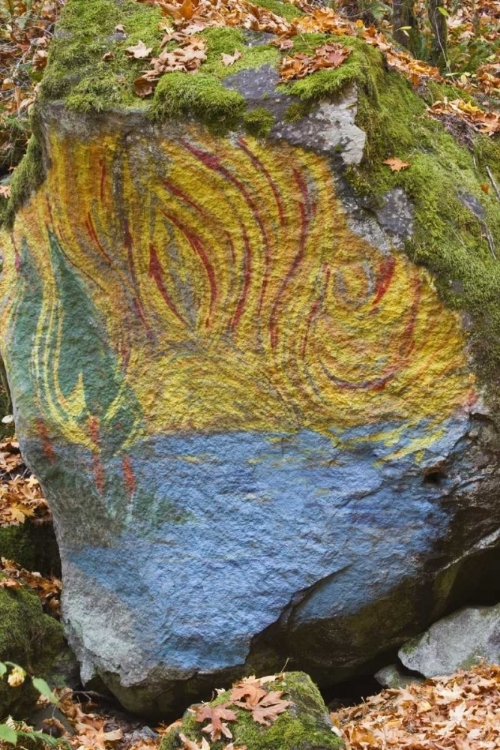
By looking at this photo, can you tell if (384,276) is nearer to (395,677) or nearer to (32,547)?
(395,677)

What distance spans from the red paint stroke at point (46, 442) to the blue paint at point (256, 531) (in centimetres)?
44

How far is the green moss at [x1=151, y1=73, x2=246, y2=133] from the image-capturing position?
4637 millimetres

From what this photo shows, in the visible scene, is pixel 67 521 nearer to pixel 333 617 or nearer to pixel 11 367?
pixel 11 367

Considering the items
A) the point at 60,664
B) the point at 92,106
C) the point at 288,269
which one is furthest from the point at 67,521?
the point at 92,106

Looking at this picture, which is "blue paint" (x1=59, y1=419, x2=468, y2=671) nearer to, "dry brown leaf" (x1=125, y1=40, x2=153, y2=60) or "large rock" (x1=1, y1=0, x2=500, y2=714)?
"large rock" (x1=1, y1=0, x2=500, y2=714)

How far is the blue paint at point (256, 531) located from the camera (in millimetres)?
4688

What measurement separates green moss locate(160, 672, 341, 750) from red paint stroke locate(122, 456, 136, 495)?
5.41ft

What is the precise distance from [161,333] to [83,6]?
230 cm

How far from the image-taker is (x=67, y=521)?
5527 mm

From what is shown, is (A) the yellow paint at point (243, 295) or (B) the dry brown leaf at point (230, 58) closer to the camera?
(A) the yellow paint at point (243, 295)

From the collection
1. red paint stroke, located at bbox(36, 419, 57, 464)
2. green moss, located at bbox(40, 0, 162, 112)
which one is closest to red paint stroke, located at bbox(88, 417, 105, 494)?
red paint stroke, located at bbox(36, 419, 57, 464)

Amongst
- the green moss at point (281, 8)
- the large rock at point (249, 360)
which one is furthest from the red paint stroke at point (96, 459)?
the green moss at point (281, 8)

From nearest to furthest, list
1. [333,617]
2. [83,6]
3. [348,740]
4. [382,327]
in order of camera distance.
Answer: [348,740] < [382,327] < [333,617] < [83,6]

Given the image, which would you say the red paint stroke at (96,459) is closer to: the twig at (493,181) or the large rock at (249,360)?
the large rock at (249,360)
